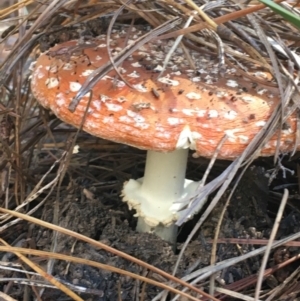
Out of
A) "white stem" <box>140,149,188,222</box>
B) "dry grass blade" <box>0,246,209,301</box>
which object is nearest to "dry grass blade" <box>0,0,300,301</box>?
"dry grass blade" <box>0,246,209,301</box>

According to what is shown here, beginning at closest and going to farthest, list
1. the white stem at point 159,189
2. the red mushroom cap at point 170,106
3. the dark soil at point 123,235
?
the red mushroom cap at point 170,106 → the dark soil at point 123,235 → the white stem at point 159,189

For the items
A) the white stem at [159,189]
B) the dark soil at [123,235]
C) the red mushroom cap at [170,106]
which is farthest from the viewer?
the white stem at [159,189]

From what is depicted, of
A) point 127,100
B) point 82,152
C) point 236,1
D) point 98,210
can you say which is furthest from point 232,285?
point 82,152

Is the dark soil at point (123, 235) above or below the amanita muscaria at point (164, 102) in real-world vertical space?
below

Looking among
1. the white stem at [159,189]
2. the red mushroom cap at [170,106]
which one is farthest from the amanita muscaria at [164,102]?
the white stem at [159,189]

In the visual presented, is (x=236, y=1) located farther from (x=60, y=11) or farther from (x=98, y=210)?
(x=98, y=210)

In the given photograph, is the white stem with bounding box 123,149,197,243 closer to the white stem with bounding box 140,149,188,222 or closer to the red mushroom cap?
the white stem with bounding box 140,149,188,222

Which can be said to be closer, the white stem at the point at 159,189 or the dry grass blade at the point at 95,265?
the dry grass blade at the point at 95,265

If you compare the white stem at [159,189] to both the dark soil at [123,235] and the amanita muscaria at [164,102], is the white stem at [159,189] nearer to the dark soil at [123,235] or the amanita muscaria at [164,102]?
the dark soil at [123,235]

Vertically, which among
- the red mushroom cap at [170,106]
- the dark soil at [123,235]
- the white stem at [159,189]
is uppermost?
the red mushroom cap at [170,106]

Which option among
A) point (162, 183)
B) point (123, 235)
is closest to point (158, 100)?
point (162, 183)
